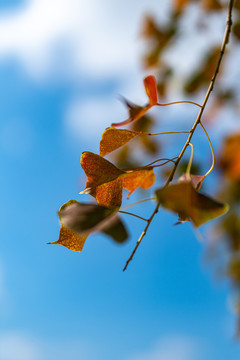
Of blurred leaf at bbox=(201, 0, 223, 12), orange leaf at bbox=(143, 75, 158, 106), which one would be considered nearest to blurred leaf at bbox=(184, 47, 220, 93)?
blurred leaf at bbox=(201, 0, 223, 12)

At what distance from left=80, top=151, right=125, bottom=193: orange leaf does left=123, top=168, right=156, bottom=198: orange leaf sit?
0.04 metres

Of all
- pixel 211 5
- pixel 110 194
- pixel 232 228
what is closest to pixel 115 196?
pixel 110 194

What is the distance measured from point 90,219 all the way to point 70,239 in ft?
0.24

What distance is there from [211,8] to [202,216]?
165 centimetres

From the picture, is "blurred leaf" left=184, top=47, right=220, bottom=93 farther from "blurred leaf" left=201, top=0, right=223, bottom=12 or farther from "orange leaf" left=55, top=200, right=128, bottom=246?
"orange leaf" left=55, top=200, right=128, bottom=246

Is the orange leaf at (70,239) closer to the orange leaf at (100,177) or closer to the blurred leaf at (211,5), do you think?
the orange leaf at (100,177)

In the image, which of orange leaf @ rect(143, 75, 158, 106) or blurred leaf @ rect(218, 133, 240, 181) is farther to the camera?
blurred leaf @ rect(218, 133, 240, 181)

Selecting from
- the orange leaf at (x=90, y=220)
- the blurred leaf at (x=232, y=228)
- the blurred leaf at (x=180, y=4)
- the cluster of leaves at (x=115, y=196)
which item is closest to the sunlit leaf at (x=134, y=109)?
the cluster of leaves at (x=115, y=196)

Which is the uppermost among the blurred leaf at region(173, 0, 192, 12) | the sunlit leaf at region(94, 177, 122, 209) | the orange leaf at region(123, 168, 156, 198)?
the blurred leaf at region(173, 0, 192, 12)

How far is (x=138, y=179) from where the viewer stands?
473 millimetres

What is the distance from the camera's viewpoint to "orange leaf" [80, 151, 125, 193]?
1.40ft

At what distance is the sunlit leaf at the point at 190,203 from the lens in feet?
0.97

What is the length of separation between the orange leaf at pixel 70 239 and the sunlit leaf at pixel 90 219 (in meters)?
0.03

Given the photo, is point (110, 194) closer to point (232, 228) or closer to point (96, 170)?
point (96, 170)
